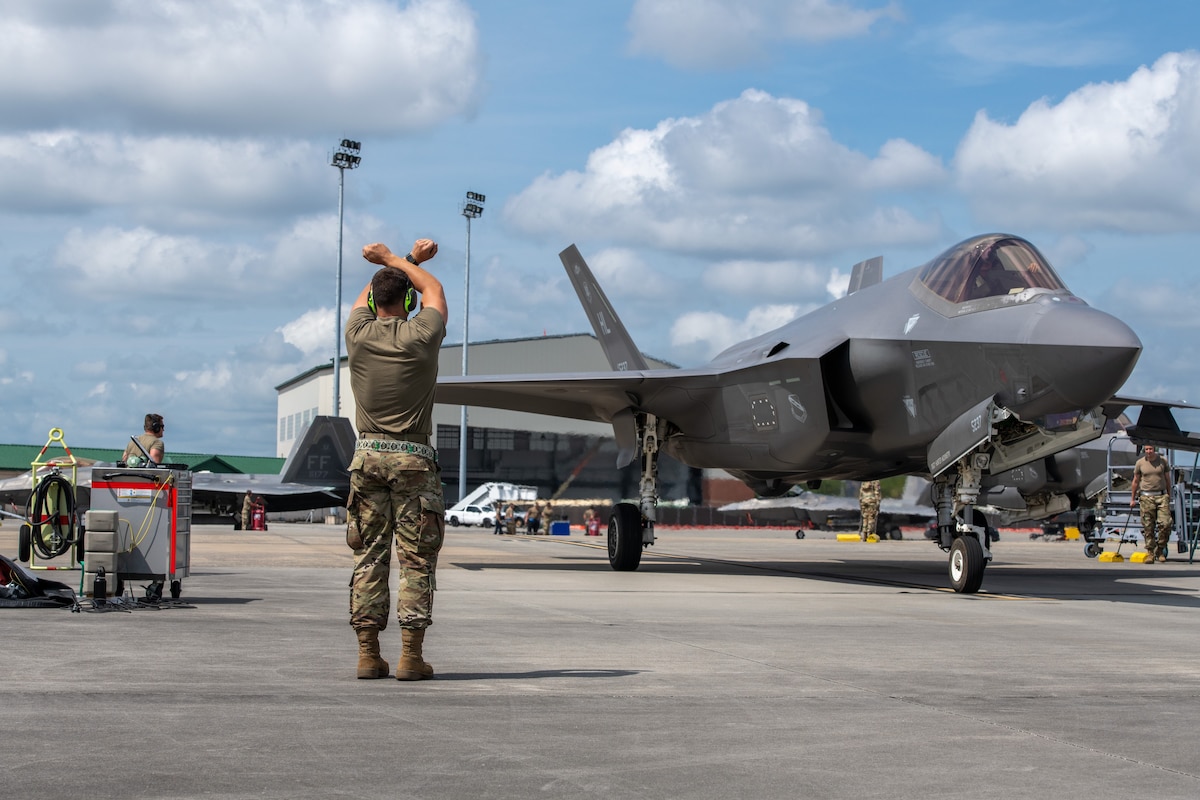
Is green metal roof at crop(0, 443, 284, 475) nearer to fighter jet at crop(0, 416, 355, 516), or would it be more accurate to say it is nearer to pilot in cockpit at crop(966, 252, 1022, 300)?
fighter jet at crop(0, 416, 355, 516)

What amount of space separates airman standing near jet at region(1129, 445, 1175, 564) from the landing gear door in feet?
30.2

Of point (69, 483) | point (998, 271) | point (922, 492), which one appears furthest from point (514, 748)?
point (922, 492)

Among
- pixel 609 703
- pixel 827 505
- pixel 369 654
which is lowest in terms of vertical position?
pixel 609 703

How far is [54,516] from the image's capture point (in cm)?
988

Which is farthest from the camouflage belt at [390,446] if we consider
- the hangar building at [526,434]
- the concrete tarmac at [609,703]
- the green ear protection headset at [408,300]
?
the hangar building at [526,434]

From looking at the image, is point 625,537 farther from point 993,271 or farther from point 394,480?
point 394,480

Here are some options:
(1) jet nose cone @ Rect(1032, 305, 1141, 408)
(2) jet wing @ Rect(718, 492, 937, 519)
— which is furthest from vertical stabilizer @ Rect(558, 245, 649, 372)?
(2) jet wing @ Rect(718, 492, 937, 519)

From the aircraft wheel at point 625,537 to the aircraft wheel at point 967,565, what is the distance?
4.53m

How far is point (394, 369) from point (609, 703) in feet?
6.46

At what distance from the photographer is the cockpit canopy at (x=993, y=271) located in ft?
39.1

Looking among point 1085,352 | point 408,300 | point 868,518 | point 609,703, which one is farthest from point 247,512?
point 609,703

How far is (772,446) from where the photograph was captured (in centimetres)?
1456

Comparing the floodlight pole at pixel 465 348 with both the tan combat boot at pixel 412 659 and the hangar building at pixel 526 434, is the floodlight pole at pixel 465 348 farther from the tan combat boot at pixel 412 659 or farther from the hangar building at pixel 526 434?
the tan combat boot at pixel 412 659

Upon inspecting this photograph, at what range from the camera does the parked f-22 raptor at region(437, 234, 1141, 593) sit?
11.3 metres
